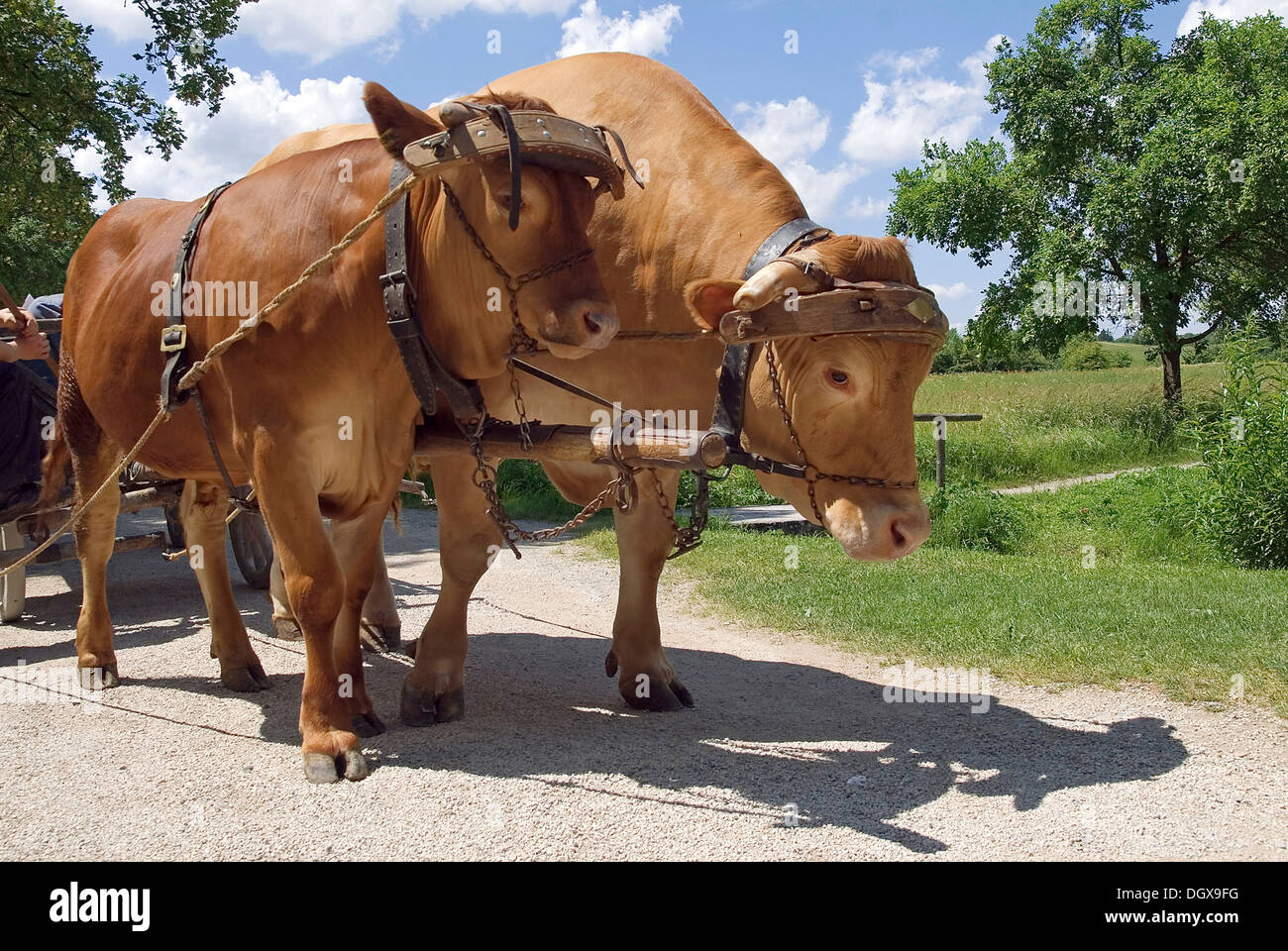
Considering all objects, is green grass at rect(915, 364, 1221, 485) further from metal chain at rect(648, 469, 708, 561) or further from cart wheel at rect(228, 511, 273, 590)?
metal chain at rect(648, 469, 708, 561)

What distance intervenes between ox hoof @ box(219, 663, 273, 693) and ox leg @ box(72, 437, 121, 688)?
23.0 inches

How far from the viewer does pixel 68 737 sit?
4414mm

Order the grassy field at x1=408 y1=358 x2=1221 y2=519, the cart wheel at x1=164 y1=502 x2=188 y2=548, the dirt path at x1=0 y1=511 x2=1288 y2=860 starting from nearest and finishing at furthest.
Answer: the dirt path at x1=0 y1=511 x2=1288 y2=860 → the cart wheel at x1=164 y1=502 x2=188 y2=548 → the grassy field at x1=408 y1=358 x2=1221 y2=519

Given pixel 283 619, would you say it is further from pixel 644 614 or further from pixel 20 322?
pixel 644 614

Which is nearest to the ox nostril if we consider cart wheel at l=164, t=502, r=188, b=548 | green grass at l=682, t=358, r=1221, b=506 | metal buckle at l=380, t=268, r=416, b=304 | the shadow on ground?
the shadow on ground

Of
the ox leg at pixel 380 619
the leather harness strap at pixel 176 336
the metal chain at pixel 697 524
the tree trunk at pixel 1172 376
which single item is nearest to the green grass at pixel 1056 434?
the tree trunk at pixel 1172 376

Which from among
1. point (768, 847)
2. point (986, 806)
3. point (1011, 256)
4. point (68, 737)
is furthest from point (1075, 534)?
point (1011, 256)

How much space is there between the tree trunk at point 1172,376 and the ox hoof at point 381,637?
19103 mm

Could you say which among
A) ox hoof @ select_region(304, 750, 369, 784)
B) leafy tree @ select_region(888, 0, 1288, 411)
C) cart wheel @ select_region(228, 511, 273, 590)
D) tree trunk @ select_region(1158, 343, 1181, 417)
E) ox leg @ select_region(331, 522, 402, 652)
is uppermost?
leafy tree @ select_region(888, 0, 1288, 411)

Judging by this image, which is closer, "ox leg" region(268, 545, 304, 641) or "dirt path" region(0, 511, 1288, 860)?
"dirt path" region(0, 511, 1288, 860)

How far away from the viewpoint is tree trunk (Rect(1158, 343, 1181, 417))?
21453mm

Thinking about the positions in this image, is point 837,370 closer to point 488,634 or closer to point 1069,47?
point 488,634

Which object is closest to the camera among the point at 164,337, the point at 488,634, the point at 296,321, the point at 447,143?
the point at 447,143

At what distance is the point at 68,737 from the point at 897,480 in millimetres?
3583
